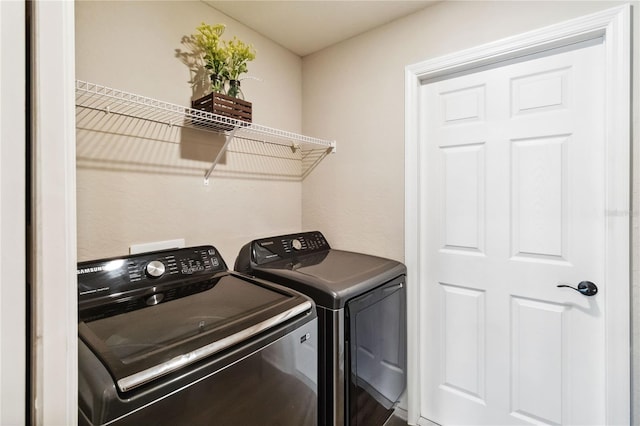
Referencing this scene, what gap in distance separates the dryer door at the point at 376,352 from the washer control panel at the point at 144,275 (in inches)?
28.8

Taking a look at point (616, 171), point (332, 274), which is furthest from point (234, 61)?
point (616, 171)

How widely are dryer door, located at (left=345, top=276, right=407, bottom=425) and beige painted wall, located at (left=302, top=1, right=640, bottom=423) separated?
1.19ft

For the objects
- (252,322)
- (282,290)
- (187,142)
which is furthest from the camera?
(187,142)

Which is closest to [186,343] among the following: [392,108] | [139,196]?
[139,196]

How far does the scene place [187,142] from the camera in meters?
1.63

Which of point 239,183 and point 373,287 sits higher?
point 239,183

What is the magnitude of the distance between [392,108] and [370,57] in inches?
15.6

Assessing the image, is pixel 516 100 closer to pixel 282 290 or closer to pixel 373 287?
pixel 373 287

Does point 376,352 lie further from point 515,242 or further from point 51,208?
point 51,208

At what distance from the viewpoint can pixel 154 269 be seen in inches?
51.9

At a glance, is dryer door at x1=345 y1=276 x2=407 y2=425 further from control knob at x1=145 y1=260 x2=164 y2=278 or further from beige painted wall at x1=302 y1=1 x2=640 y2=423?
control knob at x1=145 y1=260 x2=164 y2=278

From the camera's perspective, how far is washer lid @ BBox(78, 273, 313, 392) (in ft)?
2.43

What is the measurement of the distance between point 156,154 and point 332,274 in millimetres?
1073

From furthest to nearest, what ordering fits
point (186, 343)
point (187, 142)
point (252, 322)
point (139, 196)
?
point (187, 142) < point (139, 196) < point (252, 322) < point (186, 343)
